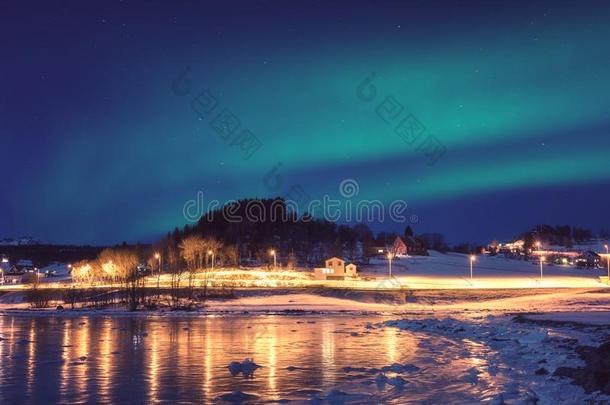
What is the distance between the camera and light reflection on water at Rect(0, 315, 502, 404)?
1616cm

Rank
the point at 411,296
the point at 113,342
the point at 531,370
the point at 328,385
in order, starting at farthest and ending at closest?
the point at 411,296 < the point at 113,342 < the point at 531,370 < the point at 328,385

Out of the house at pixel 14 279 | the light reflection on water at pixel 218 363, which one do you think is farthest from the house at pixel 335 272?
the house at pixel 14 279

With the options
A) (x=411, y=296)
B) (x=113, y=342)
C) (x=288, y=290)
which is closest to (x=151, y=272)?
(x=288, y=290)

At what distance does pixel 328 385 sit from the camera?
56.7 ft

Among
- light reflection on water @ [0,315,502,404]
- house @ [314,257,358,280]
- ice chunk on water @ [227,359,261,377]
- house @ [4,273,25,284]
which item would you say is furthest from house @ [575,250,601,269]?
ice chunk on water @ [227,359,261,377]

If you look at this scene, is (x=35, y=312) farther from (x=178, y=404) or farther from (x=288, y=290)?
(x=178, y=404)

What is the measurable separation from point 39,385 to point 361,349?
13184mm

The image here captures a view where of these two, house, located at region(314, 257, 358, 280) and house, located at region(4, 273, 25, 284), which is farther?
house, located at region(4, 273, 25, 284)

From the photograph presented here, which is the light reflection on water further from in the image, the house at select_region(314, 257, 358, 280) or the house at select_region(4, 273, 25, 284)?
the house at select_region(4, 273, 25, 284)

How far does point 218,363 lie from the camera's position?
71.1ft

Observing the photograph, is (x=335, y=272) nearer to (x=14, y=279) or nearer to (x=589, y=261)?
(x=589, y=261)

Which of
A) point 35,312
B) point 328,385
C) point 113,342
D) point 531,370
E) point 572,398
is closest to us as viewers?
point 572,398

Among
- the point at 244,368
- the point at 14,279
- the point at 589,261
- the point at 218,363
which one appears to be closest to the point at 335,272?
the point at 589,261

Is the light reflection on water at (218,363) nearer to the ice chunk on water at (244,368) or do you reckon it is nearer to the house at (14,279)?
the ice chunk on water at (244,368)
